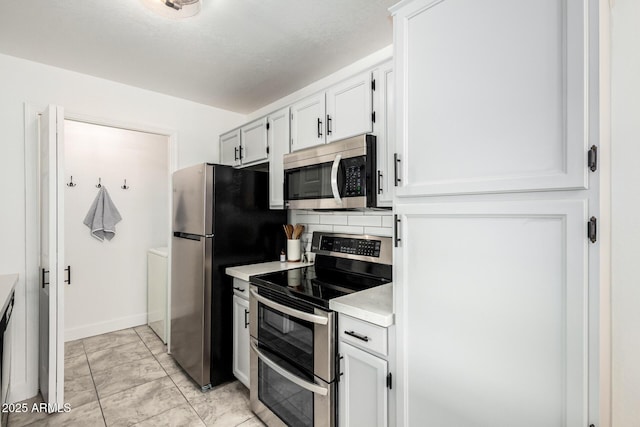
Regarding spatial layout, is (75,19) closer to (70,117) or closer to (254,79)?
(70,117)

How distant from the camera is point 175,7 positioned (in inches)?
64.4

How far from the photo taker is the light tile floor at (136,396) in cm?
204

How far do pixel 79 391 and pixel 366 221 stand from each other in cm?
256

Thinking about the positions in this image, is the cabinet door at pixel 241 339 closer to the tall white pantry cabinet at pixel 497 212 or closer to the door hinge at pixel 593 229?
the tall white pantry cabinet at pixel 497 212

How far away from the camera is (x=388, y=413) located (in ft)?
4.37

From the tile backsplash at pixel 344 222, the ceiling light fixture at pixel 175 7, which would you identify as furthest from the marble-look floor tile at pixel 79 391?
the ceiling light fixture at pixel 175 7

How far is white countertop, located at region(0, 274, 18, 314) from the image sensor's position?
65.6 inches

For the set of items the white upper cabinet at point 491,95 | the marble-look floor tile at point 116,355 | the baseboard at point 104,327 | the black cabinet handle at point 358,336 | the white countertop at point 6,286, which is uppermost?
the white upper cabinet at point 491,95

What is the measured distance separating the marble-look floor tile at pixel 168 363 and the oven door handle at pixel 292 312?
1.34 metres

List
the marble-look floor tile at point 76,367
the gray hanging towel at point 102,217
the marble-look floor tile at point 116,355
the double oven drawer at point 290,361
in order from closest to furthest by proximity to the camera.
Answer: the double oven drawer at point 290,361
the marble-look floor tile at point 76,367
the marble-look floor tile at point 116,355
the gray hanging towel at point 102,217

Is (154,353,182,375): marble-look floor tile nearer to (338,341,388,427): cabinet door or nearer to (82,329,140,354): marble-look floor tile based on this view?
(82,329,140,354): marble-look floor tile

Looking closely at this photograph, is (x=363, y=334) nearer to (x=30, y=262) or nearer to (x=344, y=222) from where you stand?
(x=344, y=222)

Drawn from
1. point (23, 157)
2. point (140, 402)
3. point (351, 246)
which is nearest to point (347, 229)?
point (351, 246)

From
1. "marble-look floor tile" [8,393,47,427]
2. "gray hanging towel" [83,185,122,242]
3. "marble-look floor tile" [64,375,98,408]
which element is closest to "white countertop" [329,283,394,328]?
"marble-look floor tile" [64,375,98,408]
